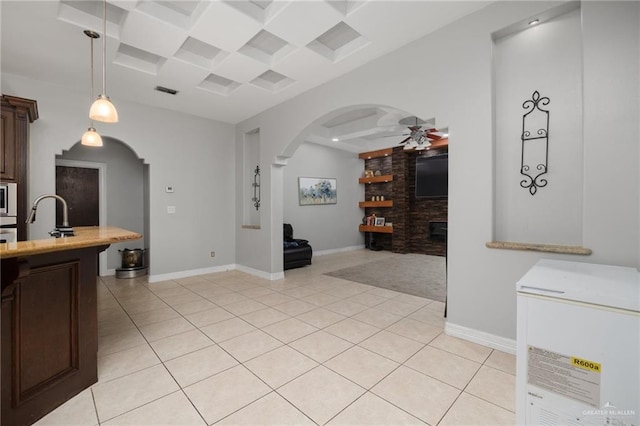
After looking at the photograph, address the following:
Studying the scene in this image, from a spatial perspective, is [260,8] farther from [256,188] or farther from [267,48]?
[256,188]

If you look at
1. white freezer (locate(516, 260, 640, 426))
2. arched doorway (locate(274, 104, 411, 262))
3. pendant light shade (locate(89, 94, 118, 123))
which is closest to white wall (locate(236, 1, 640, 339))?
white freezer (locate(516, 260, 640, 426))

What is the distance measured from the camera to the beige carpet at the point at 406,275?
14.3 ft

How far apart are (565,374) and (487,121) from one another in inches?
79.4

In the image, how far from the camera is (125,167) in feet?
18.0

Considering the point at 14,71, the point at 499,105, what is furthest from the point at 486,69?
the point at 14,71

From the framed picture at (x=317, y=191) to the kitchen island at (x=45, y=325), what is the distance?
5513mm

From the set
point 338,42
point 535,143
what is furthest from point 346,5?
point 535,143

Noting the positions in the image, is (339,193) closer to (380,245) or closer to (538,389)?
(380,245)

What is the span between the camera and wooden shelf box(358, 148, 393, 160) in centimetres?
817

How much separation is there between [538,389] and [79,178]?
6.70 metres

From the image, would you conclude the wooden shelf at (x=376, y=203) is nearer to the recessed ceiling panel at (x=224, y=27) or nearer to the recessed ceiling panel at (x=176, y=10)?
the recessed ceiling panel at (x=224, y=27)

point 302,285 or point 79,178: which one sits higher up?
point 79,178

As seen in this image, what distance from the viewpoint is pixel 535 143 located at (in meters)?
2.39

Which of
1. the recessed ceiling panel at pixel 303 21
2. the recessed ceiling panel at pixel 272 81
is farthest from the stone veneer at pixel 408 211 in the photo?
the recessed ceiling panel at pixel 303 21
